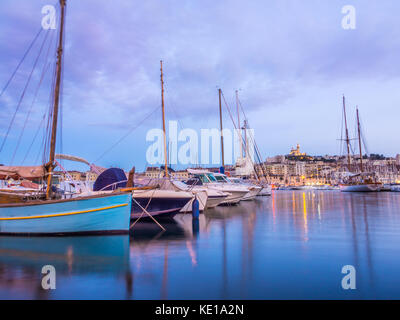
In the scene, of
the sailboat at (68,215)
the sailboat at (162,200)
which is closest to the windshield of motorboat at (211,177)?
the sailboat at (162,200)

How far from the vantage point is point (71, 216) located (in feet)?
40.6

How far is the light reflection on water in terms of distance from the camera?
6.36 m

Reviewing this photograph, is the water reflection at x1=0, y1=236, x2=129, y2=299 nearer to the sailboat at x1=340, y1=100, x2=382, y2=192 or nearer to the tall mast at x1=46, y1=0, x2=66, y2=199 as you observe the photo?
the tall mast at x1=46, y1=0, x2=66, y2=199

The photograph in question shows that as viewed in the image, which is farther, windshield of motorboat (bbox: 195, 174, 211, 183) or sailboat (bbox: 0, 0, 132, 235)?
windshield of motorboat (bbox: 195, 174, 211, 183)

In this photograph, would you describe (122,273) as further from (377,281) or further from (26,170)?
(26,170)

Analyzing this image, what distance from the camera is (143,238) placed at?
12758 millimetres

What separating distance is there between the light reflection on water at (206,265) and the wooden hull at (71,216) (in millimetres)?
478

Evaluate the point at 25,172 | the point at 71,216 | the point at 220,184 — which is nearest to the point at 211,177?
the point at 220,184

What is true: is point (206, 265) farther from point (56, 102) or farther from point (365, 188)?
point (365, 188)

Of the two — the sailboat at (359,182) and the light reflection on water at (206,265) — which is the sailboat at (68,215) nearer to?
the light reflection on water at (206,265)

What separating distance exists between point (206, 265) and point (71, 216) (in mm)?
6552

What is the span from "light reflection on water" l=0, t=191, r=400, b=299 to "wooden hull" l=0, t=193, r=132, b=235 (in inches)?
18.8

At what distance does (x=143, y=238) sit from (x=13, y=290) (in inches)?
251

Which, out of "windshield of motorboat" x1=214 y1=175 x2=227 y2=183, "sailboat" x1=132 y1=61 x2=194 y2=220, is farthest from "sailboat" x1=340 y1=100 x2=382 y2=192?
"sailboat" x1=132 y1=61 x2=194 y2=220
